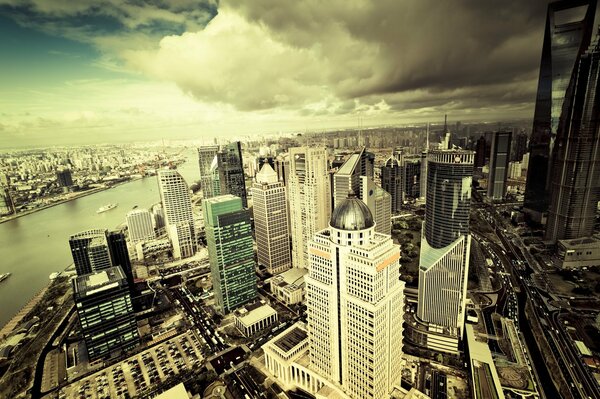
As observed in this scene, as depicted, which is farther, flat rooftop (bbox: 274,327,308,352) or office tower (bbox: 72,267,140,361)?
office tower (bbox: 72,267,140,361)

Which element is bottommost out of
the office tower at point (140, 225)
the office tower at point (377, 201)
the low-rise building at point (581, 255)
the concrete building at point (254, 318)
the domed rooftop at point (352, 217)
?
the concrete building at point (254, 318)

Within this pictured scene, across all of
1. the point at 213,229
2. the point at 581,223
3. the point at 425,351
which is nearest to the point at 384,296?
the point at 425,351

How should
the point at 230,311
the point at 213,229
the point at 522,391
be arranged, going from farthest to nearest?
the point at 230,311, the point at 213,229, the point at 522,391

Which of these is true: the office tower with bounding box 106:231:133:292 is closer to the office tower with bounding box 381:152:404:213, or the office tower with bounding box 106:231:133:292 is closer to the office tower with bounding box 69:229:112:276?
the office tower with bounding box 69:229:112:276

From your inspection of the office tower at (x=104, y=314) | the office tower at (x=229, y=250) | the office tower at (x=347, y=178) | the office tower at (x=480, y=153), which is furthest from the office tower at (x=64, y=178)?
the office tower at (x=480, y=153)

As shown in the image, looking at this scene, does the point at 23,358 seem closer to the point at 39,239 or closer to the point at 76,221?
the point at 39,239

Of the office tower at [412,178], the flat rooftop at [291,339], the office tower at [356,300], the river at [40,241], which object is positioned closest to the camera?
the office tower at [356,300]

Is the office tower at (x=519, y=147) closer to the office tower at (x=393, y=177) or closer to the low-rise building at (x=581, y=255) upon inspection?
the office tower at (x=393, y=177)

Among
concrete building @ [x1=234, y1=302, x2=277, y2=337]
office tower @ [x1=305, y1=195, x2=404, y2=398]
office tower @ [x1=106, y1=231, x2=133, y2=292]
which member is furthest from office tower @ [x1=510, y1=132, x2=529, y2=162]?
office tower @ [x1=106, y1=231, x2=133, y2=292]
